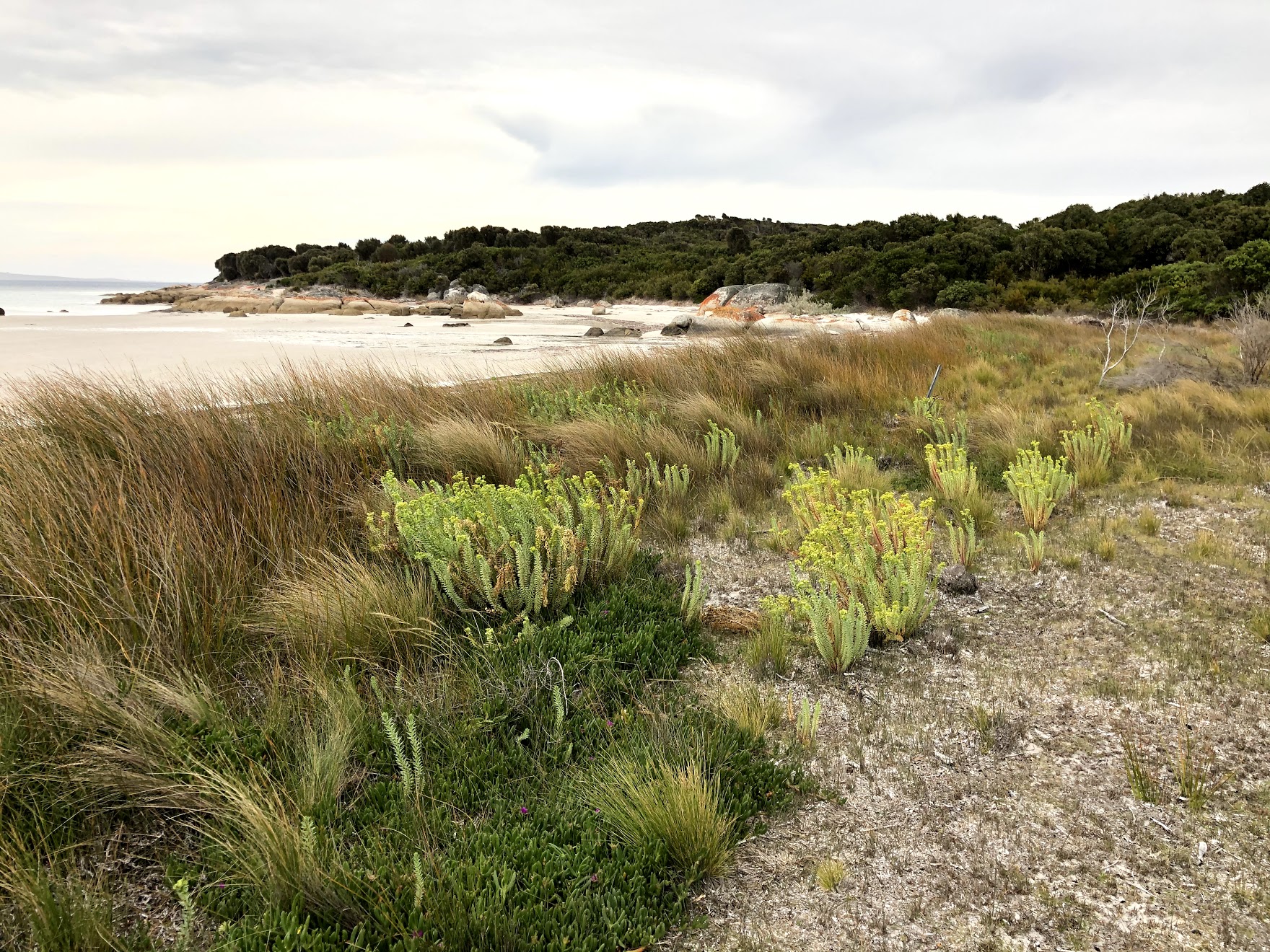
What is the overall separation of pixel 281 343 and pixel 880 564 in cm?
1421

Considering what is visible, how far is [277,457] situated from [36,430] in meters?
1.34

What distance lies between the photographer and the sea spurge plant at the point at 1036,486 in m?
4.25

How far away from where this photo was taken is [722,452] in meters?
5.66

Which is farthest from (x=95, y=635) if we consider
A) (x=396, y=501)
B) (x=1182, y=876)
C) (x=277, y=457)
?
(x=1182, y=876)

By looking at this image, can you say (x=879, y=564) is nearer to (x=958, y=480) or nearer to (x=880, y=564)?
(x=880, y=564)

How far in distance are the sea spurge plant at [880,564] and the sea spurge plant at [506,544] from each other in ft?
3.30

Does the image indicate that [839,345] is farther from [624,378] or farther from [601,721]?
[601,721]

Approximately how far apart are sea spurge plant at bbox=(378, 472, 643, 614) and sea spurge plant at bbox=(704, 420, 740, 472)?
1.86 metres

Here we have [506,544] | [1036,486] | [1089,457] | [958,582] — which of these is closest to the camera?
[506,544]

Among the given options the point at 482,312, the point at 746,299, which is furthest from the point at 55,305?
the point at 746,299

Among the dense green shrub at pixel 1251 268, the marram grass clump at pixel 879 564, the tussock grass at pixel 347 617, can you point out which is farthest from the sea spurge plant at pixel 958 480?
the dense green shrub at pixel 1251 268

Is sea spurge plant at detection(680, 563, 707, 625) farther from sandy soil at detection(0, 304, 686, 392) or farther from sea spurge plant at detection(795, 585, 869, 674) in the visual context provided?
sandy soil at detection(0, 304, 686, 392)

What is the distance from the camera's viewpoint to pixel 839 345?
9.92 m

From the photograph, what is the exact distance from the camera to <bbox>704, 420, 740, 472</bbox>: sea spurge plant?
217 inches
